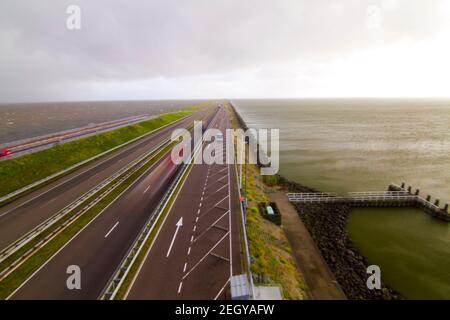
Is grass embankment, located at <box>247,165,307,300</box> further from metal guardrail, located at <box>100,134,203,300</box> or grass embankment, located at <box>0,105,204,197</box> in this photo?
grass embankment, located at <box>0,105,204,197</box>

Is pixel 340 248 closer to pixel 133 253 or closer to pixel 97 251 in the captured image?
pixel 133 253

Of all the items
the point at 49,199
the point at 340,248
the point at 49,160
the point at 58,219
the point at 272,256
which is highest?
the point at 49,160

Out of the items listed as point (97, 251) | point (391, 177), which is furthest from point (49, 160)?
point (391, 177)

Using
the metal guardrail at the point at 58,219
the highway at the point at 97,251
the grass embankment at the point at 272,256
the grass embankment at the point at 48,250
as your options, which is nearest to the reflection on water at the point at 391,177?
the grass embankment at the point at 272,256

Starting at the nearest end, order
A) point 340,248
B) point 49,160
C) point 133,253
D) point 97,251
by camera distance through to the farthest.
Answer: point 133,253 → point 97,251 → point 340,248 → point 49,160

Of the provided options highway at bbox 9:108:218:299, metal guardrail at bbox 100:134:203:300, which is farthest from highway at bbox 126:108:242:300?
highway at bbox 9:108:218:299

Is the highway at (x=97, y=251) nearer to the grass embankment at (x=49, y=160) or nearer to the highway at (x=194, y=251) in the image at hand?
the highway at (x=194, y=251)
